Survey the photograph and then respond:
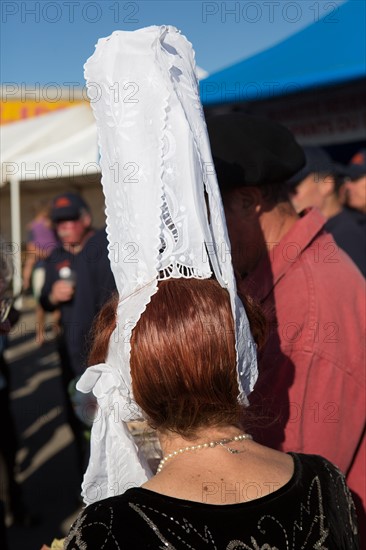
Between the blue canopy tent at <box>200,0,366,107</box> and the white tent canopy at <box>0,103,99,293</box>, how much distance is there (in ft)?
9.77

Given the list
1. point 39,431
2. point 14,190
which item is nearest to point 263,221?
point 39,431

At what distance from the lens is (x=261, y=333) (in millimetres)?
1342

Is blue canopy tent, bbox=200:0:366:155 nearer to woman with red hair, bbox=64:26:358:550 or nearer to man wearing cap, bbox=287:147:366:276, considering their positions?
man wearing cap, bbox=287:147:366:276

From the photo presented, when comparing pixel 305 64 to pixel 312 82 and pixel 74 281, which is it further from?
pixel 74 281

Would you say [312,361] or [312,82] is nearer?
[312,361]

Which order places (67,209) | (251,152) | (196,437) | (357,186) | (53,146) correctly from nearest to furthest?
(196,437) < (251,152) < (357,186) < (67,209) < (53,146)

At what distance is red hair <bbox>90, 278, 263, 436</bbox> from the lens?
1091 mm

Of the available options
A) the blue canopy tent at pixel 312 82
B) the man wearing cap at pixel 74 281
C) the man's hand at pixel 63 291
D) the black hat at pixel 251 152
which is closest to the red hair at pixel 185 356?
the black hat at pixel 251 152

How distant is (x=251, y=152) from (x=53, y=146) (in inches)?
269

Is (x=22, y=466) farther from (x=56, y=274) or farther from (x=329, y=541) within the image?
(x=329, y=541)

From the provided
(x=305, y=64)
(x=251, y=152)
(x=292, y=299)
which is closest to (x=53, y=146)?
(x=305, y=64)

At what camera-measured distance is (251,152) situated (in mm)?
1756

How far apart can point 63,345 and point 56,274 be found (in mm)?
466

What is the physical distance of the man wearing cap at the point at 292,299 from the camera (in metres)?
1.57
